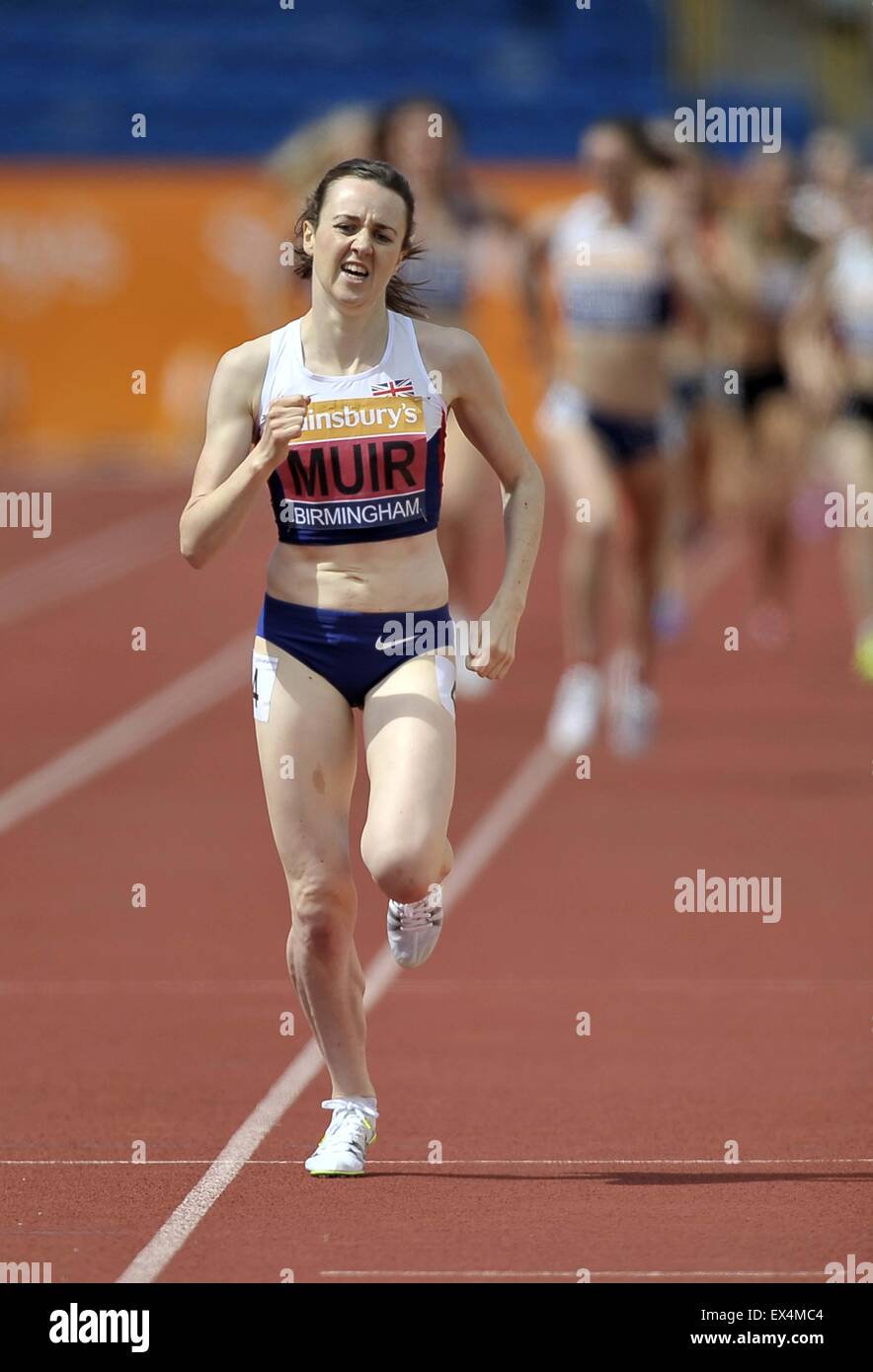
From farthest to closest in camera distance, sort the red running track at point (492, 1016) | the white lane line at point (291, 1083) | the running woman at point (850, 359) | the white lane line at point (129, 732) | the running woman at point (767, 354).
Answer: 1. the running woman at point (767, 354)
2. the running woman at point (850, 359)
3. the white lane line at point (129, 732)
4. the red running track at point (492, 1016)
5. the white lane line at point (291, 1083)

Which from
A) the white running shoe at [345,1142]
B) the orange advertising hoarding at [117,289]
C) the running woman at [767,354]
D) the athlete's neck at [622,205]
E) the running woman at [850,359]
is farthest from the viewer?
the orange advertising hoarding at [117,289]

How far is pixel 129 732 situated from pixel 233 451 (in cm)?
790

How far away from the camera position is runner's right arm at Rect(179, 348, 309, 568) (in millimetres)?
5543

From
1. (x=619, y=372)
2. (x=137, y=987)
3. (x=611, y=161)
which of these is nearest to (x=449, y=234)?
(x=611, y=161)

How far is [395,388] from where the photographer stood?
19.2 ft

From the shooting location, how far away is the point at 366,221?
572cm

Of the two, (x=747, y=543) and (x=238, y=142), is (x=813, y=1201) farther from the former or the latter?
(x=238, y=142)

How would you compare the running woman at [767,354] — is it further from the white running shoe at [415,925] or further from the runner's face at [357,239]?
the white running shoe at [415,925]

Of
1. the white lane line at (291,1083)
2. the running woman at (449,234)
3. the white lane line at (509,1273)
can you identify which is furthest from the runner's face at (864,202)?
the white lane line at (509,1273)

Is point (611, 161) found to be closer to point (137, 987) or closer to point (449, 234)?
point (449, 234)

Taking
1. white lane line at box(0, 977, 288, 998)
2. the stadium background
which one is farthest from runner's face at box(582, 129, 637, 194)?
the stadium background

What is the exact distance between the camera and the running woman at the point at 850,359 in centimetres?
1405

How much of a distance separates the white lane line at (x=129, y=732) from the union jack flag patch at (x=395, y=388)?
18.3ft

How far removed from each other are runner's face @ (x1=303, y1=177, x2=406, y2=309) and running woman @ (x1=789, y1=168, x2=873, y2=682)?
27.4 feet
